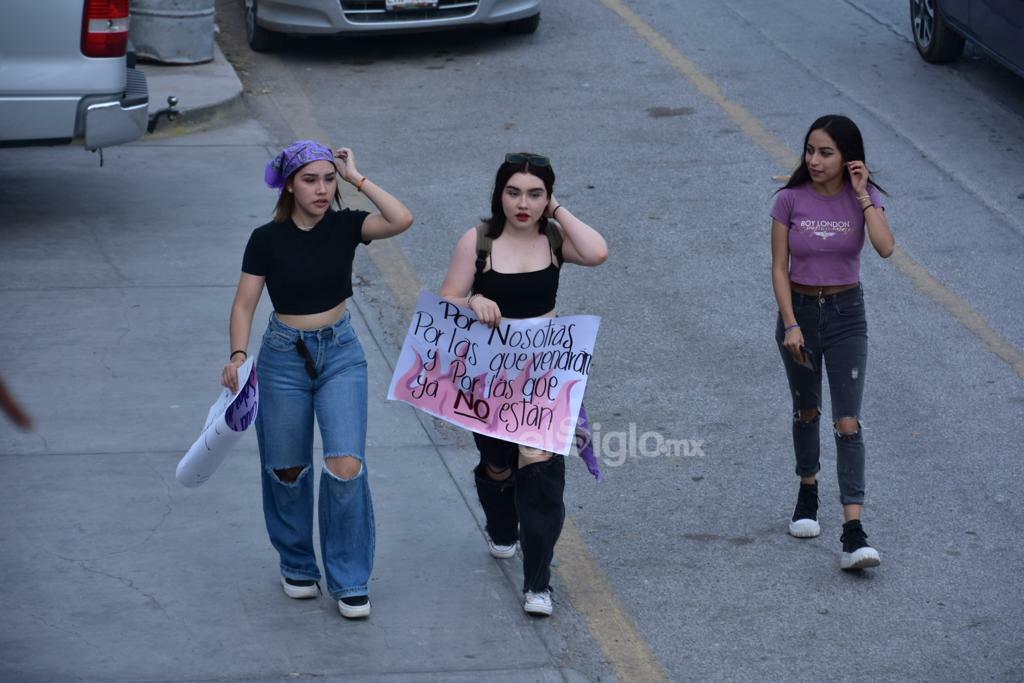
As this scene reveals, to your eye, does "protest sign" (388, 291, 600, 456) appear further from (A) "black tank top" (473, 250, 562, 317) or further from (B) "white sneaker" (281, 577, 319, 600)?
(B) "white sneaker" (281, 577, 319, 600)

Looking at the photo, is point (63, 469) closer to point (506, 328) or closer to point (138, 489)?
point (138, 489)

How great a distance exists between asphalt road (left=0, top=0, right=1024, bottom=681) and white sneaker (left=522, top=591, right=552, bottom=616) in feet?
0.40

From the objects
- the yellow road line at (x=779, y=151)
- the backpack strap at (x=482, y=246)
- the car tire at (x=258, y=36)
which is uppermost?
the backpack strap at (x=482, y=246)

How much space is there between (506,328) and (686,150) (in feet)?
19.2

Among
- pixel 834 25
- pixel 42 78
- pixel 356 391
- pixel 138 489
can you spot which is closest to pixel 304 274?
pixel 356 391

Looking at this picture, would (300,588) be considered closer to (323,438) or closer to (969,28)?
(323,438)

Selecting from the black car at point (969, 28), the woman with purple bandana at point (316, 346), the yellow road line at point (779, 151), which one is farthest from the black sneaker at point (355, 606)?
the black car at point (969, 28)

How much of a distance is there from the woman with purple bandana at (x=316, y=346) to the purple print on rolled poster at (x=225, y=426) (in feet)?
0.39

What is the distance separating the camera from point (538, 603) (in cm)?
574

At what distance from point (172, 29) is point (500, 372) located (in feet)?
25.6

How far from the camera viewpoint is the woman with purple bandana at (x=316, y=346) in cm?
548

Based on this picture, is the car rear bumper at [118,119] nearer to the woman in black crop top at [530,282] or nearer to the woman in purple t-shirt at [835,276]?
the woman in black crop top at [530,282]

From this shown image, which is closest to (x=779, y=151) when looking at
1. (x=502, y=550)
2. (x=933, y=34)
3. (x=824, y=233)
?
(x=933, y=34)

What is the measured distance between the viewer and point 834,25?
46.4ft
